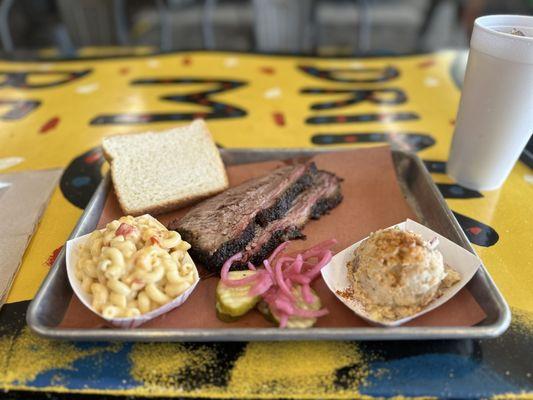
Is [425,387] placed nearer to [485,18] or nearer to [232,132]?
[485,18]

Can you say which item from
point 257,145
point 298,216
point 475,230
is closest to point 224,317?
point 298,216

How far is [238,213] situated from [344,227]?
440mm

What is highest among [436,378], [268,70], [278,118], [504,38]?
[504,38]

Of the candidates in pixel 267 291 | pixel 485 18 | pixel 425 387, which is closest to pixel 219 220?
pixel 267 291

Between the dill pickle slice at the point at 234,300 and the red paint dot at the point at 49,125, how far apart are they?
1.78 meters

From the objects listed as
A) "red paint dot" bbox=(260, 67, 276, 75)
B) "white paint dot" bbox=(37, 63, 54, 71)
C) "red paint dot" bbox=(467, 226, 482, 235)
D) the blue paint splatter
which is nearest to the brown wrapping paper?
the blue paint splatter

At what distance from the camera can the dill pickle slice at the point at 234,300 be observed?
1254mm

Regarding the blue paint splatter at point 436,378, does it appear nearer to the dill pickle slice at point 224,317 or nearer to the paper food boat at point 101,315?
the dill pickle slice at point 224,317

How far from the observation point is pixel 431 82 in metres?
2.98

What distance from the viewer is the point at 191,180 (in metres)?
1.92

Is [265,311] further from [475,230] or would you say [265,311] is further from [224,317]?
[475,230]

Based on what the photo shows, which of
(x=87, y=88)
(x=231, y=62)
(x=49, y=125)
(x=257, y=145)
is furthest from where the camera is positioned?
(x=231, y=62)

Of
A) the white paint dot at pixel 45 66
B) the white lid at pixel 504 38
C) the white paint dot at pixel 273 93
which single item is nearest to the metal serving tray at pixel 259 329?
the white lid at pixel 504 38

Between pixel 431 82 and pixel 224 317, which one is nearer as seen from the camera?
pixel 224 317
